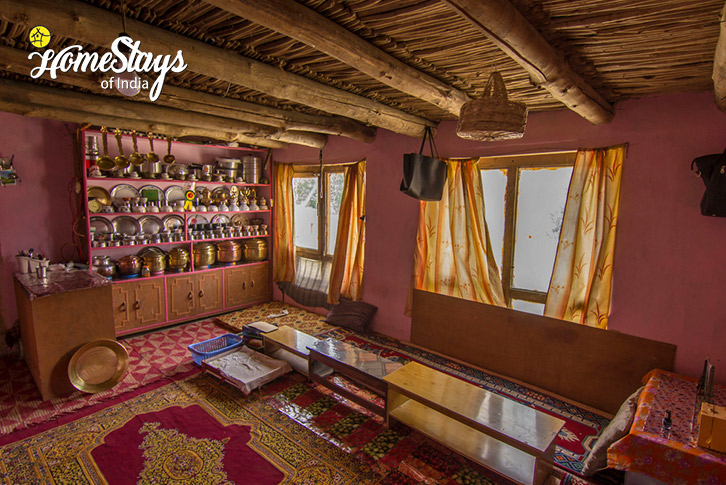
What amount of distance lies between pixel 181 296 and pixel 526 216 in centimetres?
429

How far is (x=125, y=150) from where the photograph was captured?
469cm

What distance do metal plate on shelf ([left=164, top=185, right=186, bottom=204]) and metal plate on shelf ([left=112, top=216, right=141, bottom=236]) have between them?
0.49 meters

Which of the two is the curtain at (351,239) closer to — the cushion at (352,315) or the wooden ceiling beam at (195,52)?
the cushion at (352,315)

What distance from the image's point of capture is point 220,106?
3102 millimetres

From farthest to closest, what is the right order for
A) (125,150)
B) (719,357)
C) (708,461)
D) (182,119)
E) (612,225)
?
(125,150)
(182,119)
(612,225)
(719,357)
(708,461)

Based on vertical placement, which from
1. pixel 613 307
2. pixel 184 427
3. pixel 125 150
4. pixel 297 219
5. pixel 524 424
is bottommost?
pixel 184 427

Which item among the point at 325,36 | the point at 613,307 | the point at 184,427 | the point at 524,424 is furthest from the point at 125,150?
the point at 613,307

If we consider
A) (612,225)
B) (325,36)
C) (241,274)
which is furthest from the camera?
(241,274)

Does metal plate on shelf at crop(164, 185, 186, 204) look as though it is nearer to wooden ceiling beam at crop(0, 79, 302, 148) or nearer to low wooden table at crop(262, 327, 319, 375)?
wooden ceiling beam at crop(0, 79, 302, 148)

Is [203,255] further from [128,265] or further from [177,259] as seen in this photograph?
[128,265]

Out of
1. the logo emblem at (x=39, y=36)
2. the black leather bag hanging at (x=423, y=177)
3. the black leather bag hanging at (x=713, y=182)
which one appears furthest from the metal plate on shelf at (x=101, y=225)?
the black leather bag hanging at (x=713, y=182)

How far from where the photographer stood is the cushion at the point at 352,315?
4684mm

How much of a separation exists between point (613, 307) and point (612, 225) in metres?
0.68

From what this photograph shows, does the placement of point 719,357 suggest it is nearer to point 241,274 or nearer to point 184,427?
point 184,427
